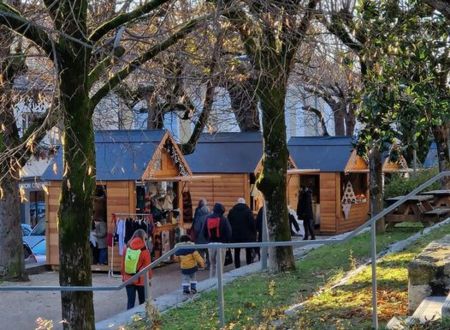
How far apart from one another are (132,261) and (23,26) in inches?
200

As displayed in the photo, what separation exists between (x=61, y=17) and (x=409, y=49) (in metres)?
5.64

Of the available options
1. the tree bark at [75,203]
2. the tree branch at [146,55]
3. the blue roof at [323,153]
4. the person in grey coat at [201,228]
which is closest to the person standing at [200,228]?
the person in grey coat at [201,228]

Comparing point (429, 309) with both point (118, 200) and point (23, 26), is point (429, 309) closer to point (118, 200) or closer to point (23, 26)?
point (23, 26)

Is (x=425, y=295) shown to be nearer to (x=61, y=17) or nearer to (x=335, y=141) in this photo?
(x=61, y=17)

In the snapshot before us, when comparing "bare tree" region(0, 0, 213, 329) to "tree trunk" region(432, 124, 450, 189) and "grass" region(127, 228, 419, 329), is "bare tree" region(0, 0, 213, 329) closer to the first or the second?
"grass" region(127, 228, 419, 329)

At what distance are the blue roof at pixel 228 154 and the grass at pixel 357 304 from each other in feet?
36.9

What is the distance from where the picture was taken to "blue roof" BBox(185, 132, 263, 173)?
2200 centimetres

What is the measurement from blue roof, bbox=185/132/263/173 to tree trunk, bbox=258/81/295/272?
8692mm

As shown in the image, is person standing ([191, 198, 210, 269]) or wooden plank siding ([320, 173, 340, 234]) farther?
wooden plank siding ([320, 173, 340, 234])

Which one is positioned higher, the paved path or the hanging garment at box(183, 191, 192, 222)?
the hanging garment at box(183, 191, 192, 222)

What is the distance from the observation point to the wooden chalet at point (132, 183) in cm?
1677

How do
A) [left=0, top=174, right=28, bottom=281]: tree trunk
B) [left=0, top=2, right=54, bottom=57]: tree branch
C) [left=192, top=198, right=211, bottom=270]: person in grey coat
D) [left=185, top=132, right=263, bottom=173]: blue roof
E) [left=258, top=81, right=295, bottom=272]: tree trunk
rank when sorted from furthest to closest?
[left=185, top=132, right=263, bottom=173]: blue roof, [left=0, top=174, right=28, bottom=281]: tree trunk, [left=192, top=198, right=211, bottom=270]: person in grey coat, [left=258, top=81, right=295, bottom=272]: tree trunk, [left=0, top=2, right=54, bottom=57]: tree branch

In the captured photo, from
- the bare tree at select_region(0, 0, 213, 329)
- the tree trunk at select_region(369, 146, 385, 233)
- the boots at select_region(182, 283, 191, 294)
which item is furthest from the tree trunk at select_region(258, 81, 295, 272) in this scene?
the tree trunk at select_region(369, 146, 385, 233)

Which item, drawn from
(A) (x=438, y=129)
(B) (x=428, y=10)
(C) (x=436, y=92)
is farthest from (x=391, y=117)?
(A) (x=438, y=129)
